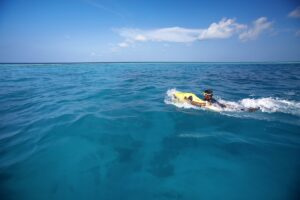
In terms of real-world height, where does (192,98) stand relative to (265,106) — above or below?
above

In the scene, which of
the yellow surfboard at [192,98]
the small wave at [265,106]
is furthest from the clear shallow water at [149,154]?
the yellow surfboard at [192,98]

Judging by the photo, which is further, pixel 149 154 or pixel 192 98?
pixel 192 98

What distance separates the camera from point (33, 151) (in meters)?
5.53

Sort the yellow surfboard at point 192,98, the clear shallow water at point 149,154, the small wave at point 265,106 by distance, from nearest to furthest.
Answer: the clear shallow water at point 149,154 → the small wave at point 265,106 → the yellow surfboard at point 192,98

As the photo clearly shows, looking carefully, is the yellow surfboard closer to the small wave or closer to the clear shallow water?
the small wave

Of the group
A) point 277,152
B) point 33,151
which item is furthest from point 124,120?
point 277,152

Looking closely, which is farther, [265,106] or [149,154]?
[265,106]

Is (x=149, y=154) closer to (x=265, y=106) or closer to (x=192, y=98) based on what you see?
(x=192, y=98)

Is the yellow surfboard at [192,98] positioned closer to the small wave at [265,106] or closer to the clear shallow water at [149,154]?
the small wave at [265,106]

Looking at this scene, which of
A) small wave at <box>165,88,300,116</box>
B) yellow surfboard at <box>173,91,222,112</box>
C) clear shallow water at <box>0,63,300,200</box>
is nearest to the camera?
clear shallow water at <box>0,63,300,200</box>

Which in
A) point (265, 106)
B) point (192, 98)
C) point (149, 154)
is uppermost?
point (192, 98)

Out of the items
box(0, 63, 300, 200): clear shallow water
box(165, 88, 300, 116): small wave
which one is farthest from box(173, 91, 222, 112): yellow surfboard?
box(0, 63, 300, 200): clear shallow water

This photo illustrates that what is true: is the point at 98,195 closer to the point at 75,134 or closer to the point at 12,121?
the point at 75,134

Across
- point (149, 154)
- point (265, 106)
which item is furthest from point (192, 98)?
point (149, 154)
